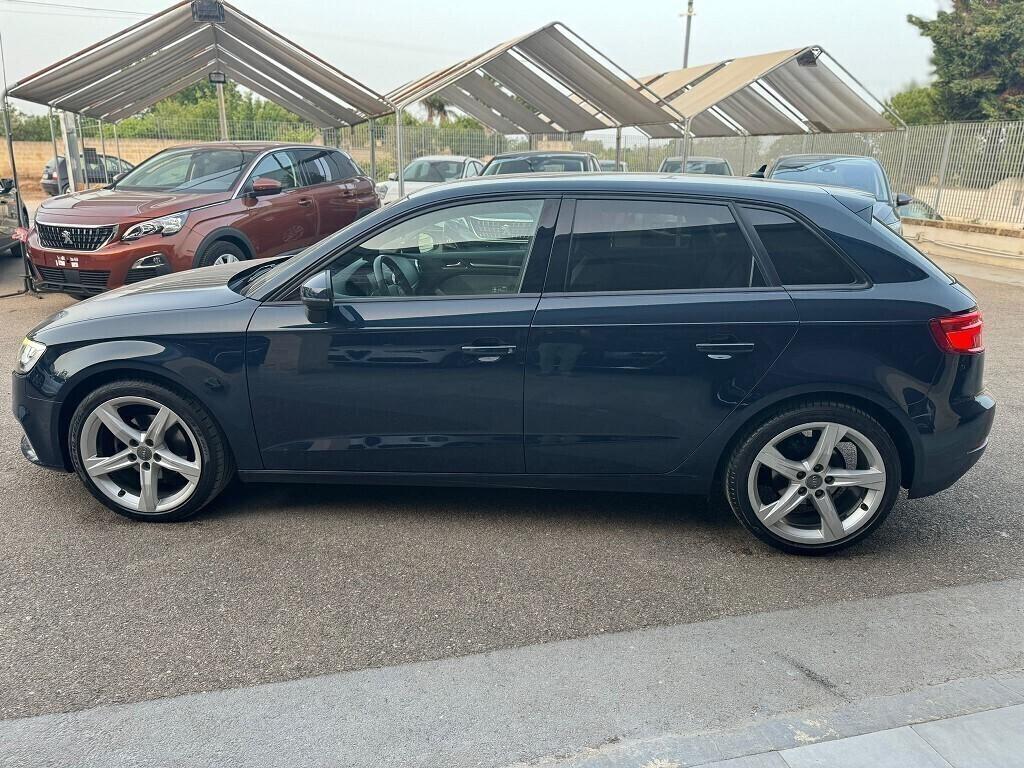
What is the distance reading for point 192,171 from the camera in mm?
8898

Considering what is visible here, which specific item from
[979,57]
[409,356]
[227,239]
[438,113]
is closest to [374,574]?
[409,356]

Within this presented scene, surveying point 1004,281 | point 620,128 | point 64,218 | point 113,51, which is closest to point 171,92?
point 113,51

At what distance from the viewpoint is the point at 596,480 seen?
3.62m

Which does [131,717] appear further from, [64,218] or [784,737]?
[64,218]

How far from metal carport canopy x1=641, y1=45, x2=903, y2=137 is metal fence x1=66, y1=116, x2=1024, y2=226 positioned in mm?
617

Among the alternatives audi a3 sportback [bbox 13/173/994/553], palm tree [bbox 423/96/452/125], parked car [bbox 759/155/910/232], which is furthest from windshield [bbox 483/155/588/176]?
palm tree [bbox 423/96/452/125]

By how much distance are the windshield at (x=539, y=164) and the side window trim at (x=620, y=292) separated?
9063 mm

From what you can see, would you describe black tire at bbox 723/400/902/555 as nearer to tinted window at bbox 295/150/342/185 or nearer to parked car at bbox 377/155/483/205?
tinted window at bbox 295/150/342/185

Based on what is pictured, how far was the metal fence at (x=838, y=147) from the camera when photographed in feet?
48.0

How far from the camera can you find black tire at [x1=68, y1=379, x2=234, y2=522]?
3637 mm

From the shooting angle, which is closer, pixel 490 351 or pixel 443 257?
pixel 490 351

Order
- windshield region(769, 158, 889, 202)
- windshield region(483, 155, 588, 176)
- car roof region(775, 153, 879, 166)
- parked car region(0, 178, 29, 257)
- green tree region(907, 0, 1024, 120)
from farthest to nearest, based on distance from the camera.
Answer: green tree region(907, 0, 1024, 120)
windshield region(483, 155, 588, 176)
car roof region(775, 153, 879, 166)
windshield region(769, 158, 889, 202)
parked car region(0, 178, 29, 257)

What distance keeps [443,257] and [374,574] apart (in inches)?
59.0

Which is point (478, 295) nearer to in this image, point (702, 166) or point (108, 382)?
point (108, 382)
